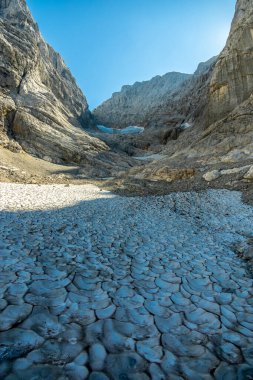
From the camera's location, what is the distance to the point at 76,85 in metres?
89.5

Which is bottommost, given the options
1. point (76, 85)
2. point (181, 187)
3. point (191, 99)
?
point (181, 187)

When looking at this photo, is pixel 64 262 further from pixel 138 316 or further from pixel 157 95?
pixel 157 95

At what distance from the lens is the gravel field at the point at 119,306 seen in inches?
110

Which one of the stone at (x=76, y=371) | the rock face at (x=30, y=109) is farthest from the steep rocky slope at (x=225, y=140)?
the stone at (x=76, y=371)

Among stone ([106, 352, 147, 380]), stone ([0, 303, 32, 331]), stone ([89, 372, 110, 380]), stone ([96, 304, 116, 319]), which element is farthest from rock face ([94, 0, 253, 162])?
stone ([89, 372, 110, 380])

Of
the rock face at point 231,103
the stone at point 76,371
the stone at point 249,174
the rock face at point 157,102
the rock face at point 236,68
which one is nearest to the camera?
the stone at point 76,371

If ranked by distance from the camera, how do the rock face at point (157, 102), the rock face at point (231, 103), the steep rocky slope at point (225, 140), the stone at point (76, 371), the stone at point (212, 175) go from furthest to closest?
1. the rock face at point (157, 102)
2. the rock face at point (231, 103)
3. the steep rocky slope at point (225, 140)
4. the stone at point (212, 175)
5. the stone at point (76, 371)

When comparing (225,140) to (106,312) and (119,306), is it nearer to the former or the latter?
(119,306)

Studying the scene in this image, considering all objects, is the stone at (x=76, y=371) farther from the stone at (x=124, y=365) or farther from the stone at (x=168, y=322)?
the stone at (x=168, y=322)

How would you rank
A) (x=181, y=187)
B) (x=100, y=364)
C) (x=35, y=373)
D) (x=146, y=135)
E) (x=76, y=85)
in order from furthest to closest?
1. (x=76, y=85)
2. (x=146, y=135)
3. (x=181, y=187)
4. (x=100, y=364)
5. (x=35, y=373)

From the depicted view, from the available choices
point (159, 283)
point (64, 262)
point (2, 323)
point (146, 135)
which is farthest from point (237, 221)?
point (146, 135)

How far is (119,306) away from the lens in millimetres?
3979

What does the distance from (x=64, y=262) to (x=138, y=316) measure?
89.5 inches

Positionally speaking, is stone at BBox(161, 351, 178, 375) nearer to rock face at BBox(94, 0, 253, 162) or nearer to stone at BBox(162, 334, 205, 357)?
stone at BBox(162, 334, 205, 357)
